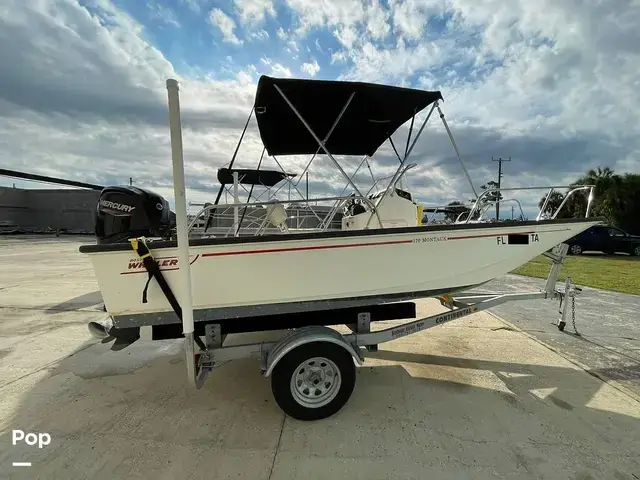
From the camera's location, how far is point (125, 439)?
2396 mm

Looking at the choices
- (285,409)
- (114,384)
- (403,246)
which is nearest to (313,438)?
(285,409)

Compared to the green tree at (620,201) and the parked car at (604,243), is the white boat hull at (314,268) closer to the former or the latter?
the parked car at (604,243)

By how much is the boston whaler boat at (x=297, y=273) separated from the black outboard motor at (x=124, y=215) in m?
0.01

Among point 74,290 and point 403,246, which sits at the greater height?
point 403,246

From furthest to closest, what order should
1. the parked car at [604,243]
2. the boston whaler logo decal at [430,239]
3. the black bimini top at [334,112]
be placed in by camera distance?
the parked car at [604,243] → the black bimini top at [334,112] → the boston whaler logo decal at [430,239]

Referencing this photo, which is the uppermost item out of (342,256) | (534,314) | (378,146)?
(378,146)

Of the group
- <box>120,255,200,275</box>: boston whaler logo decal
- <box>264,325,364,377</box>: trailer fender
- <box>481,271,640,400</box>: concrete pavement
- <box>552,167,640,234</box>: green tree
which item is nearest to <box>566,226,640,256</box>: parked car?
<box>481,271,640,400</box>: concrete pavement

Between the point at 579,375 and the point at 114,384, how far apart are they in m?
4.36

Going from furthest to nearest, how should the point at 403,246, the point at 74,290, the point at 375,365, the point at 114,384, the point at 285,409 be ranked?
the point at 74,290 → the point at 375,365 → the point at 114,384 → the point at 403,246 → the point at 285,409

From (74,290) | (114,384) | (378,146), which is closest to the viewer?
(114,384)

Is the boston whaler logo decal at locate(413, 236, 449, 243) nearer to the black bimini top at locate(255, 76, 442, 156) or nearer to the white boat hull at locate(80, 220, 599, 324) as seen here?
the white boat hull at locate(80, 220, 599, 324)

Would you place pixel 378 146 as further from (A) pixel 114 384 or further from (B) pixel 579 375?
(A) pixel 114 384

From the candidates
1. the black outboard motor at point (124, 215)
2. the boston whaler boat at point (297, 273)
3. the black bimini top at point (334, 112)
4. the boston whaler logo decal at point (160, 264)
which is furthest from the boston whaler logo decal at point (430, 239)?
the black outboard motor at point (124, 215)

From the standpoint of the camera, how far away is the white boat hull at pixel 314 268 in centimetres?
256
